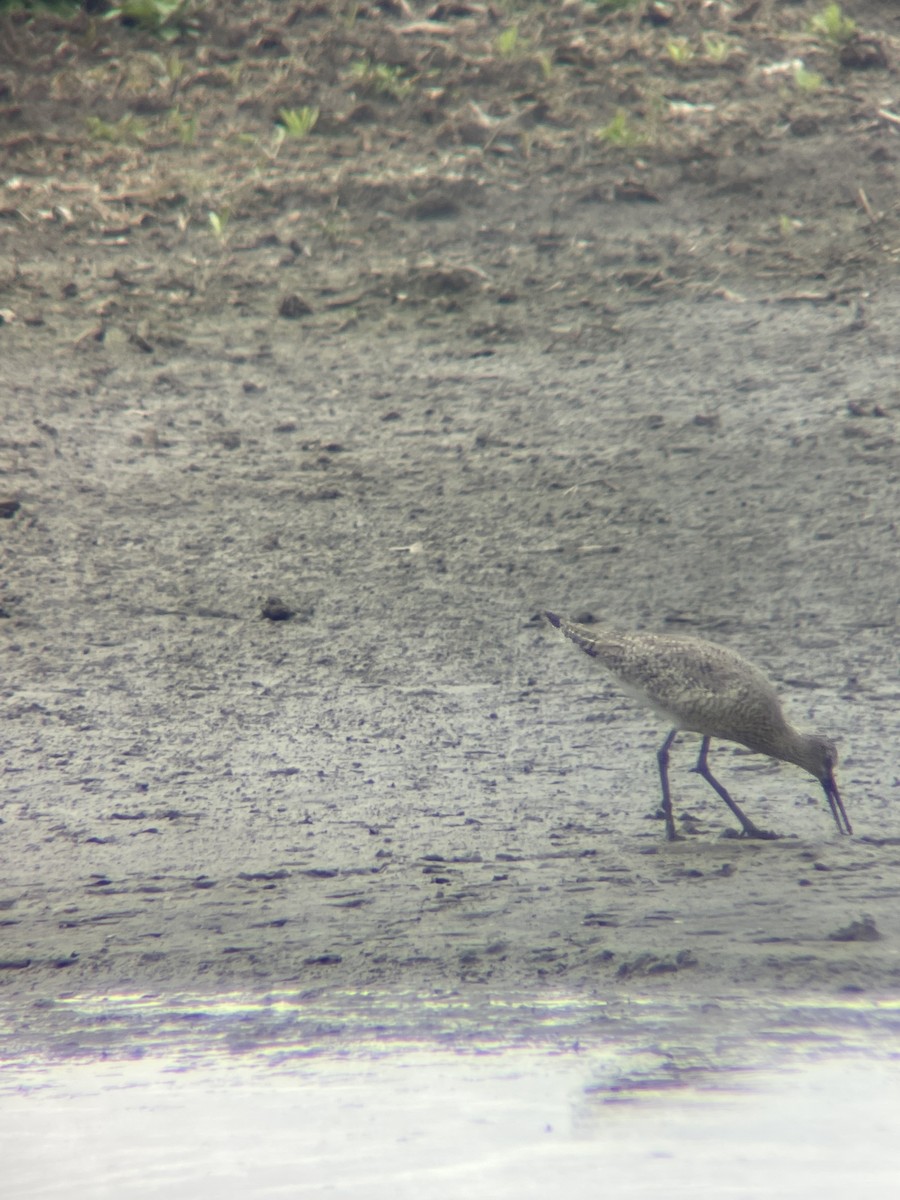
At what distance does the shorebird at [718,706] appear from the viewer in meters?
5.62

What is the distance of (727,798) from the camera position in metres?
5.71

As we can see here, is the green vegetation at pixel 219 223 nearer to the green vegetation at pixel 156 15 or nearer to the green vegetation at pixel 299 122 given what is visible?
the green vegetation at pixel 299 122

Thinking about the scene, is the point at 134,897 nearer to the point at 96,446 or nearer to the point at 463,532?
the point at 463,532

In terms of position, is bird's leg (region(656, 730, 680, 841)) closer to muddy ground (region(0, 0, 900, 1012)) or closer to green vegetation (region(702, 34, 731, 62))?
muddy ground (region(0, 0, 900, 1012))

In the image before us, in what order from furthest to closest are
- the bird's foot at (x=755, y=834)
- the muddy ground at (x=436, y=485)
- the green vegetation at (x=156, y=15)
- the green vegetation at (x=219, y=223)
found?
the green vegetation at (x=156, y=15) < the green vegetation at (x=219, y=223) < the bird's foot at (x=755, y=834) < the muddy ground at (x=436, y=485)

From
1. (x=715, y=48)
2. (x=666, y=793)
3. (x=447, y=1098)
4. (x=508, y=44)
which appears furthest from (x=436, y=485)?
(x=715, y=48)

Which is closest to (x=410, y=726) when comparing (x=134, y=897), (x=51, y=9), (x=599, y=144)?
(x=134, y=897)

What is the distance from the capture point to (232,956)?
459 centimetres

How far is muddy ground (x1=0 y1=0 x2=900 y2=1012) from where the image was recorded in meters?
4.98

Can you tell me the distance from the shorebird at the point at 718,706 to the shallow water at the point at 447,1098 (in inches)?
58.6

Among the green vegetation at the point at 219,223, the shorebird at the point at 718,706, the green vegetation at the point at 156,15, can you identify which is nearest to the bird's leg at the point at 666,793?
the shorebird at the point at 718,706

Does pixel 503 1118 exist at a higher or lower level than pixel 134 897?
higher

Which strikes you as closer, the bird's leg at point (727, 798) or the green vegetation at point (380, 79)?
the bird's leg at point (727, 798)

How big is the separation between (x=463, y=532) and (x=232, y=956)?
422 centimetres
